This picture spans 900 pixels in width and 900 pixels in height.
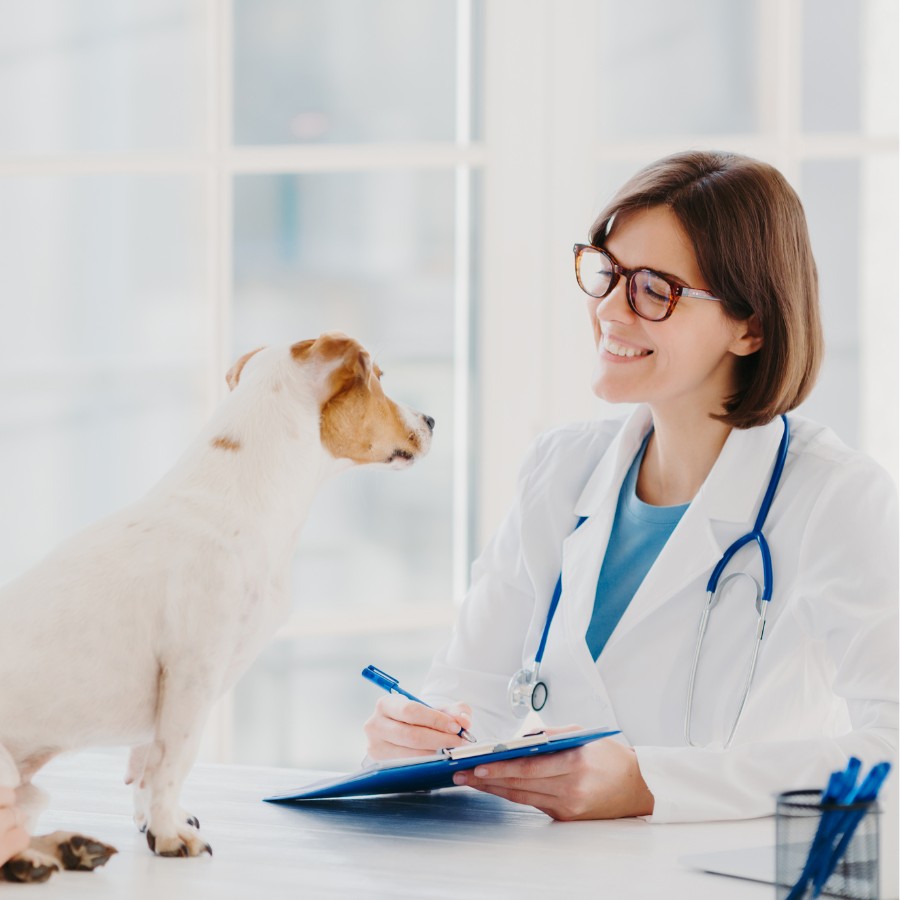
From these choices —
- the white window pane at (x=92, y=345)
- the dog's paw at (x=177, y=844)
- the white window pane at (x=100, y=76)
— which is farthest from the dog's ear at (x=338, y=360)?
the white window pane at (x=100, y=76)

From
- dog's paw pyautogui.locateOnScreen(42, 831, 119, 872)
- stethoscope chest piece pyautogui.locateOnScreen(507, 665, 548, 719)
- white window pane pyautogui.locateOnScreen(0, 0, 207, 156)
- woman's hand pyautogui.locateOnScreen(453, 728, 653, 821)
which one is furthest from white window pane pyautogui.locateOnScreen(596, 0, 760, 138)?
dog's paw pyautogui.locateOnScreen(42, 831, 119, 872)

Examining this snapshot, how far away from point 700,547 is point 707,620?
0.09 metres

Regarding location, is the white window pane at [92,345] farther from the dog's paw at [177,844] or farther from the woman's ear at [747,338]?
the dog's paw at [177,844]

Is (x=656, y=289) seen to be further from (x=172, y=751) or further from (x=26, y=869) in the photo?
(x=26, y=869)

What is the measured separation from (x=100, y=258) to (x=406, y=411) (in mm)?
1845

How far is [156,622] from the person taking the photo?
3.18 feet

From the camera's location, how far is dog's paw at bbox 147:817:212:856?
3.27 ft

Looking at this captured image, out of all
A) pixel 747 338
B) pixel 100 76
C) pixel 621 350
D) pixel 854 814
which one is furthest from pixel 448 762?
pixel 100 76

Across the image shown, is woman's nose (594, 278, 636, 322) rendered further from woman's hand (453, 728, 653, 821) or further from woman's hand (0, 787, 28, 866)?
woman's hand (0, 787, 28, 866)

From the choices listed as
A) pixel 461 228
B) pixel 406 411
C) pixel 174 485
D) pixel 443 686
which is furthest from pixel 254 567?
pixel 461 228

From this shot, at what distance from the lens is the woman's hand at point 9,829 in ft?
3.00

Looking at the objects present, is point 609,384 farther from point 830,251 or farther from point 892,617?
point 830,251

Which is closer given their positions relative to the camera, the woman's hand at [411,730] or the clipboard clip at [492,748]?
the clipboard clip at [492,748]

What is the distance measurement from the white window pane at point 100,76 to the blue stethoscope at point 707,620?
1.72 meters
